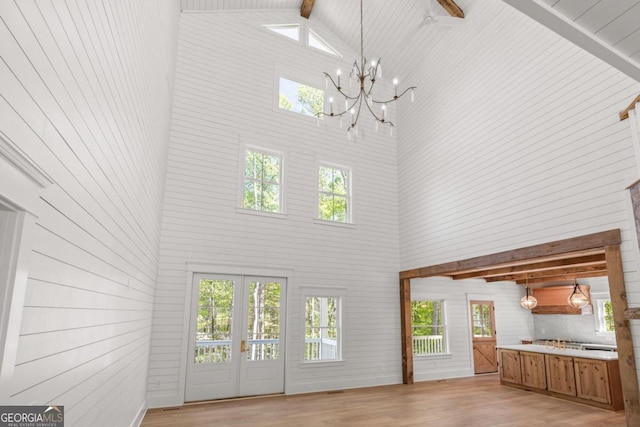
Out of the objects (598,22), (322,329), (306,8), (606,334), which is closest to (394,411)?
(322,329)

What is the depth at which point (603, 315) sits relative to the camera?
9477mm

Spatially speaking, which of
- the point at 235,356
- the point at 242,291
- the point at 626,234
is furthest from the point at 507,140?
the point at 235,356

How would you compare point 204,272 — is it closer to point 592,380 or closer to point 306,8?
point 306,8

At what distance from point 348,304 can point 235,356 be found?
8.14 feet

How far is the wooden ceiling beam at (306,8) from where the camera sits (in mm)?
8695

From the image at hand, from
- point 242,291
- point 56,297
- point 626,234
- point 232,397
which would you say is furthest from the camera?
point 242,291

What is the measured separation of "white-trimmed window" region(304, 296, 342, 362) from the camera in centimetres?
780

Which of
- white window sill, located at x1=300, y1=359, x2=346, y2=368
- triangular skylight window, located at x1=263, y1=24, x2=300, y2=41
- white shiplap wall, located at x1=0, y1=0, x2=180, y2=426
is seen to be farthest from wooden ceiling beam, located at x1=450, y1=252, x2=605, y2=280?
triangular skylight window, located at x1=263, y1=24, x2=300, y2=41

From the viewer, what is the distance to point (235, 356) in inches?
279

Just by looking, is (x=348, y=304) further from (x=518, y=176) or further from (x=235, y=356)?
(x=518, y=176)

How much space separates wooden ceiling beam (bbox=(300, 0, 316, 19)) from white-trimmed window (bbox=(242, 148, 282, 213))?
3427mm

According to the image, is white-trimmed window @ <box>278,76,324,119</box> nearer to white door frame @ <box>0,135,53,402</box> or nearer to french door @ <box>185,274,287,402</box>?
french door @ <box>185,274,287,402</box>

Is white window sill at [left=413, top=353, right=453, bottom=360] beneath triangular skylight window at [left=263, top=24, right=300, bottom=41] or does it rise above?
beneath

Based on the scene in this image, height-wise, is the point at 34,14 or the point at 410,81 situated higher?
the point at 410,81
